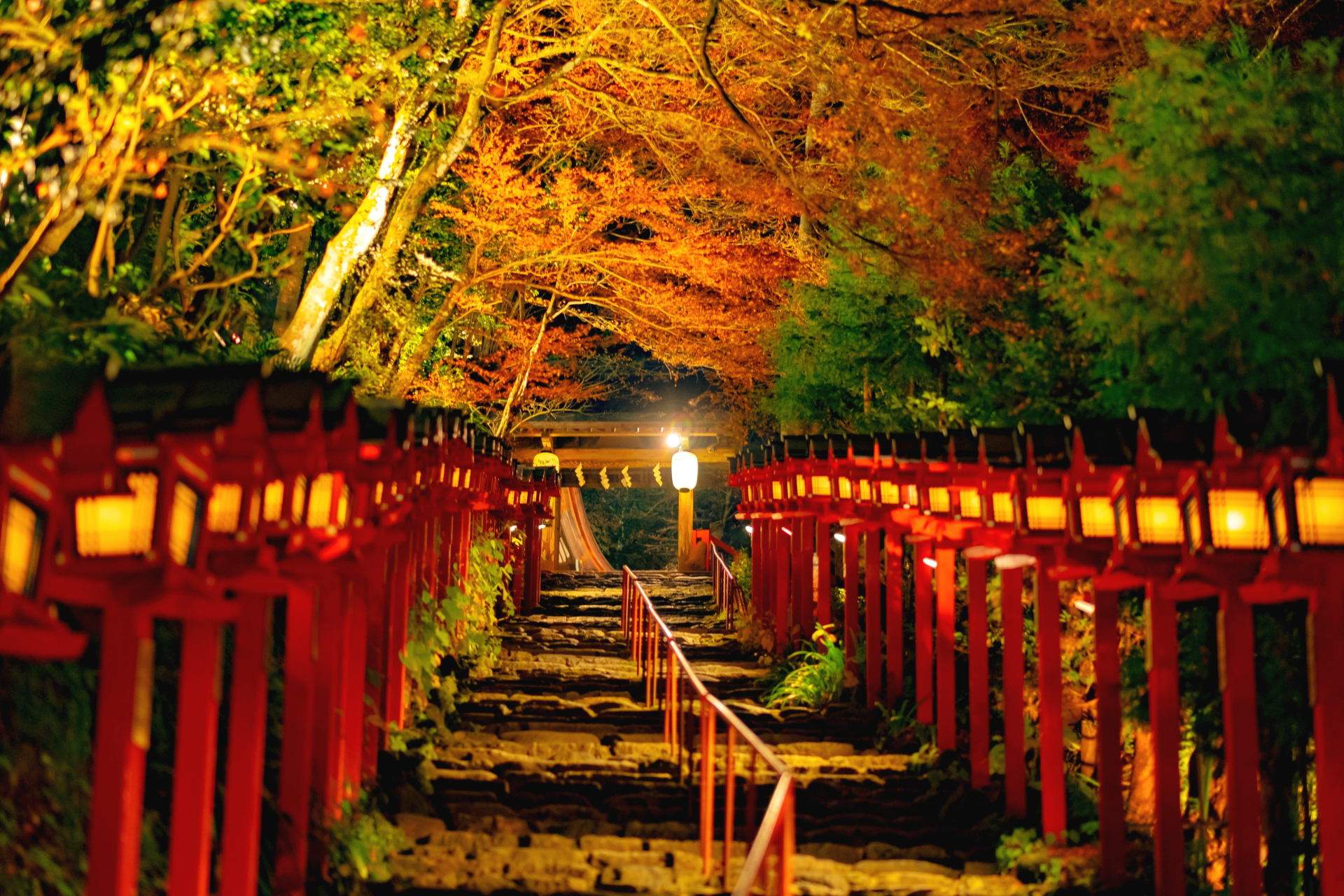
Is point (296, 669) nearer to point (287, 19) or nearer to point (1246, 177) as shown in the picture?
point (287, 19)

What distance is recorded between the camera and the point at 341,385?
6.52 metres

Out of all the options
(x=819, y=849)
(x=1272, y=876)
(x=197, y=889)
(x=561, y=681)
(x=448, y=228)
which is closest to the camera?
(x=197, y=889)

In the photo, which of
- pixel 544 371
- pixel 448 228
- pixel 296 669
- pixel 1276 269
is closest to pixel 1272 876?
pixel 1276 269

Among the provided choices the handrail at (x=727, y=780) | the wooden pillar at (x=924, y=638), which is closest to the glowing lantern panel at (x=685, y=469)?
the handrail at (x=727, y=780)

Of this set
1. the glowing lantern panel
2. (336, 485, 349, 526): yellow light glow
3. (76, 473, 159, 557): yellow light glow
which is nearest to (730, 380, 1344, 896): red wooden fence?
(336, 485, 349, 526): yellow light glow

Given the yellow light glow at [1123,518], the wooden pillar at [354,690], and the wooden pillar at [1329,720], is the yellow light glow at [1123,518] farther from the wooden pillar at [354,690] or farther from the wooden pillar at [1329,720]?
the wooden pillar at [354,690]

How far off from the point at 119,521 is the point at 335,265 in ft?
22.9

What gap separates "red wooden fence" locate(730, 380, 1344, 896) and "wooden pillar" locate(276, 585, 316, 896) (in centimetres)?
496

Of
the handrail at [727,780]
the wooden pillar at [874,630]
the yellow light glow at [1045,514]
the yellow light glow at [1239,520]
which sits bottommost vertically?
the handrail at [727,780]

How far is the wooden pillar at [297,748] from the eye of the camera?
6391 mm

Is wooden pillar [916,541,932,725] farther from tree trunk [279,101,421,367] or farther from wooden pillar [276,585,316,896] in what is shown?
wooden pillar [276,585,316,896]

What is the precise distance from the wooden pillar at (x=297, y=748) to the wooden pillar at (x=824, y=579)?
9679 millimetres

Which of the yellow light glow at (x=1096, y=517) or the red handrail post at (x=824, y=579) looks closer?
the yellow light glow at (x=1096, y=517)

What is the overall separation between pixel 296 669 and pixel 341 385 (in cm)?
181
